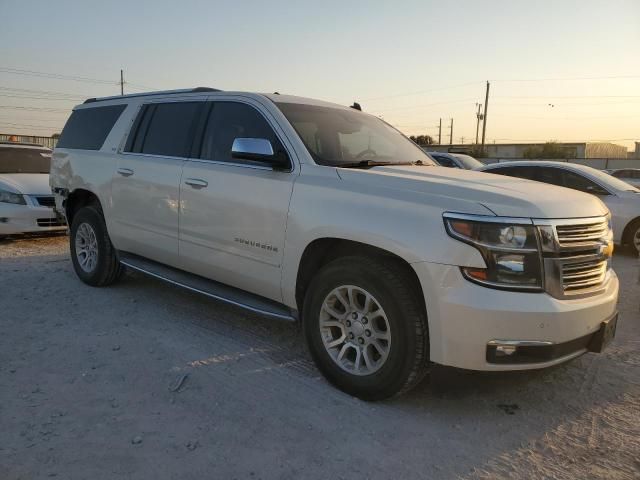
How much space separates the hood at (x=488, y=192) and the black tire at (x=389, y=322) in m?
0.49

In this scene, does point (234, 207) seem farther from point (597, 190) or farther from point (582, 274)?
point (597, 190)

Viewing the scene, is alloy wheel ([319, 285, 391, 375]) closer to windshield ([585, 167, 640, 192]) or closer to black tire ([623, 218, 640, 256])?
black tire ([623, 218, 640, 256])

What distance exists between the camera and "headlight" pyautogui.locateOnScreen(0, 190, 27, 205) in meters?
8.57

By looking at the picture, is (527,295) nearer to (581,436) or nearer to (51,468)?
(581,436)

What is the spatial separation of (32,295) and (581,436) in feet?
16.6

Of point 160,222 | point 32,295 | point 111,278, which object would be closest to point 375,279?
point 160,222

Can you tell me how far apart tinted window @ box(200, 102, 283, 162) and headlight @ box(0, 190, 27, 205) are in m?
5.32

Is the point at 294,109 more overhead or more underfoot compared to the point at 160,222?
more overhead

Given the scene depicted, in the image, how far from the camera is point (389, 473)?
272cm

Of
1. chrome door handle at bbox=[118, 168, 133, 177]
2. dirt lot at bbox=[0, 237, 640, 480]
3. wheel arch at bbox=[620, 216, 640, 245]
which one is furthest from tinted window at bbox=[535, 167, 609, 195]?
chrome door handle at bbox=[118, 168, 133, 177]

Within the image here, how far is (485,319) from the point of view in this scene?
2.97 m

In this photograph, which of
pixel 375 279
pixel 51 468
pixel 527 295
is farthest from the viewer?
pixel 375 279

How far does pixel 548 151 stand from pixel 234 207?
67.2m

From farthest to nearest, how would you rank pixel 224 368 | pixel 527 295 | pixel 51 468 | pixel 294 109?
pixel 294 109 → pixel 224 368 → pixel 527 295 → pixel 51 468
